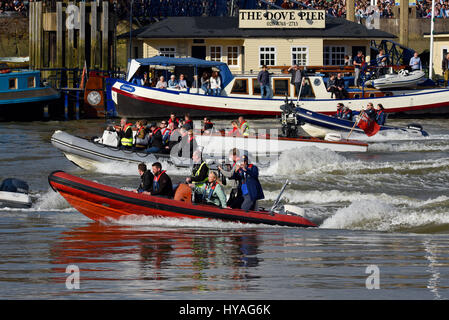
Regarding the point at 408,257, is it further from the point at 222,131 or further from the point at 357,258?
the point at 222,131

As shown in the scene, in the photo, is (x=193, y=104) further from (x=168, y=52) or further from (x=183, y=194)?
(x=183, y=194)

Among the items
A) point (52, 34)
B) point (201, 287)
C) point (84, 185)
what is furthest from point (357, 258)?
point (52, 34)

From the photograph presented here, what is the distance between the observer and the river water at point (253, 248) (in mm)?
9930

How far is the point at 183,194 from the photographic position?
15.2 metres

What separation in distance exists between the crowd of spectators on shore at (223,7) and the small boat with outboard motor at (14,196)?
83.7ft

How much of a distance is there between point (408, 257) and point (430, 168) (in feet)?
39.6

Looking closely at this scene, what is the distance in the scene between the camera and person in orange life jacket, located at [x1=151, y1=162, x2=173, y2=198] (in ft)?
50.0

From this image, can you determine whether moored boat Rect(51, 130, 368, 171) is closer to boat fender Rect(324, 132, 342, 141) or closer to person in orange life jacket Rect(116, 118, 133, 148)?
boat fender Rect(324, 132, 342, 141)

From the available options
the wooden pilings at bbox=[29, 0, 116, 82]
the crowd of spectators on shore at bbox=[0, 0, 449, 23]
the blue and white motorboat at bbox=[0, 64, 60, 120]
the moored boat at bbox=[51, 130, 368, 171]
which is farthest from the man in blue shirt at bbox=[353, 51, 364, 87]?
the blue and white motorboat at bbox=[0, 64, 60, 120]

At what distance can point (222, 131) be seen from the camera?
996 inches

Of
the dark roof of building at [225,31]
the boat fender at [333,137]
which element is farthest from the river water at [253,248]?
the dark roof of building at [225,31]

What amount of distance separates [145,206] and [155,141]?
320 inches

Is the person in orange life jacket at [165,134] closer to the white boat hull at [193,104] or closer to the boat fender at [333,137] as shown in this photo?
the boat fender at [333,137]

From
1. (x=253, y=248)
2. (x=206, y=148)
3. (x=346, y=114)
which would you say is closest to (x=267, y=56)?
(x=346, y=114)
